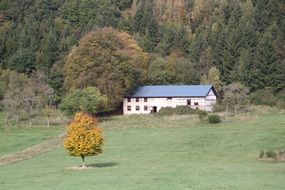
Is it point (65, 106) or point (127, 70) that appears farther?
point (127, 70)

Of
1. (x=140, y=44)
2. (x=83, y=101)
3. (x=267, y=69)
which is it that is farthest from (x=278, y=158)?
(x=140, y=44)

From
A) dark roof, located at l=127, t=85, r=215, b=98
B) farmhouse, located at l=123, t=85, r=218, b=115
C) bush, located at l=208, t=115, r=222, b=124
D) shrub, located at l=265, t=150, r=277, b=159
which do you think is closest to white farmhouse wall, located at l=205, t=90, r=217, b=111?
farmhouse, located at l=123, t=85, r=218, b=115

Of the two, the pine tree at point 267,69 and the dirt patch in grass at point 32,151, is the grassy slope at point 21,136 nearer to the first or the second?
the dirt patch in grass at point 32,151

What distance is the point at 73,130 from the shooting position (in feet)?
147

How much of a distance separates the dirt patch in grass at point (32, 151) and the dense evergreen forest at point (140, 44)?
79.7 ft

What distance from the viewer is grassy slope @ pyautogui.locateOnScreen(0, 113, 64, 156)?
59250mm

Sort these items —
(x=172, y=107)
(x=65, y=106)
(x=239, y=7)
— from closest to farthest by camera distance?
(x=65, y=106)
(x=172, y=107)
(x=239, y=7)

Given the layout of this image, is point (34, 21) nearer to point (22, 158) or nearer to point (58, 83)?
point (58, 83)

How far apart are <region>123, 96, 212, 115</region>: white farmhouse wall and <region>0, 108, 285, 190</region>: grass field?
42.3 ft

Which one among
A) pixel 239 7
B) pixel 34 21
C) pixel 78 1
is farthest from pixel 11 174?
pixel 78 1

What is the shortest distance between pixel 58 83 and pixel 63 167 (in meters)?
61.5

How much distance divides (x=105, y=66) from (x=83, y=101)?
11052 mm

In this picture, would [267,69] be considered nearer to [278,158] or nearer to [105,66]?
[105,66]

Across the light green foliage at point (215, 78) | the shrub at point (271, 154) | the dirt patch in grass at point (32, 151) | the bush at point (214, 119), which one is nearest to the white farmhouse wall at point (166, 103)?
the light green foliage at point (215, 78)
